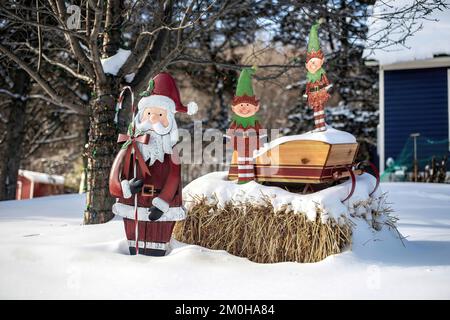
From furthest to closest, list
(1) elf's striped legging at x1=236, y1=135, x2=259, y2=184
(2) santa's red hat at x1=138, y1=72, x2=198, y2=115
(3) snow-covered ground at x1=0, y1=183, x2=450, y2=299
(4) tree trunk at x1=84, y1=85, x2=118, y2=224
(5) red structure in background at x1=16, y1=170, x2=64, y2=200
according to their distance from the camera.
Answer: (5) red structure in background at x1=16, y1=170, x2=64, y2=200, (4) tree trunk at x1=84, y1=85, x2=118, y2=224, (1) elf's striped legging at x1=236, y1=135, x2=259, y2=184, (2) santa's red hat at x1=138, y1=72, x2=198, y2=115, (3) snow-covered ground at x1=0, y1=183, x2=450, y2=299

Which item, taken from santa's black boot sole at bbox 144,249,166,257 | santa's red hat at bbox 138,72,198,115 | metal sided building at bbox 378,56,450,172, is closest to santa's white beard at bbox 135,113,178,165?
santa's red hat at bbox 138,72,198,115

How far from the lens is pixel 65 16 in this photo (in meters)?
4.63

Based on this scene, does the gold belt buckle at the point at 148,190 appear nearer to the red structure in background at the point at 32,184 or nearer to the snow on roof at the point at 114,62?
the snow on roof at the point at 114,62

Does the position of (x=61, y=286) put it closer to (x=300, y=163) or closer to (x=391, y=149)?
(x=300, y=163)

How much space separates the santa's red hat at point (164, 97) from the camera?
350cm

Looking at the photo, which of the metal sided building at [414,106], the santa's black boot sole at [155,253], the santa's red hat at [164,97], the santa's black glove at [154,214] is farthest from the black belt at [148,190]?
the metal sided building at [414,106]

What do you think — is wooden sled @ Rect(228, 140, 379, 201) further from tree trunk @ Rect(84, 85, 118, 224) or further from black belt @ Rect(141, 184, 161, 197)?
tree trunk @ Rect(84, 85, 118, 224)

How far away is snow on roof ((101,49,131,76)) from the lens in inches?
199

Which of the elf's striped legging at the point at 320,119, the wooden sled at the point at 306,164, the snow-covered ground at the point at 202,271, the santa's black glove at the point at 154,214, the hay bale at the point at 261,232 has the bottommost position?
the snow-covered ground at the point at 202,271

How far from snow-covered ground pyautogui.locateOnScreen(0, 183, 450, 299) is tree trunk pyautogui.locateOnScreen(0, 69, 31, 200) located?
6.39m

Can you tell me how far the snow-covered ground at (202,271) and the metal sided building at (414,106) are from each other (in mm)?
7771
